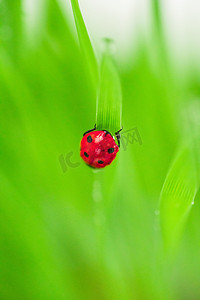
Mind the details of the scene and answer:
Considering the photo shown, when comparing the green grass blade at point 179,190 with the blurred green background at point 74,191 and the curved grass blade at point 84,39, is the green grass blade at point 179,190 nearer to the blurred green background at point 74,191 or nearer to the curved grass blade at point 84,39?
the blurred green background at point 74,191

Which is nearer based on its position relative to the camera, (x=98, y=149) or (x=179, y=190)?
(x=179, y=190)

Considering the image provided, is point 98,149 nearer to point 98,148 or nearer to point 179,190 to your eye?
point 98,148

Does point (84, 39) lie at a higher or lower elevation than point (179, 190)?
higher

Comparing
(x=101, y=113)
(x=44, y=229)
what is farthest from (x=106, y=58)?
(x=44, y=229)

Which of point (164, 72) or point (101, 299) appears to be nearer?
point (101, 299)

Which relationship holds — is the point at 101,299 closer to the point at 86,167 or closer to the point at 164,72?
the point at 86,167

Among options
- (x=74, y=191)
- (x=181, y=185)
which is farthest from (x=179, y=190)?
(x=74, y=191)
